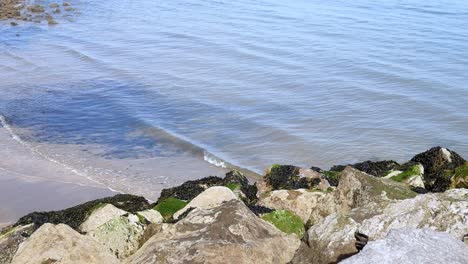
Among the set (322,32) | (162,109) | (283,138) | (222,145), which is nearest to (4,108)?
(162,109)

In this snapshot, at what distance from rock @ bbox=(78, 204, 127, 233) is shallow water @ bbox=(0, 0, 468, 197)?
19.3 ft

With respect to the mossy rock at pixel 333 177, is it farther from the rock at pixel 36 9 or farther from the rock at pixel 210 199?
the rock at pixel 36 9

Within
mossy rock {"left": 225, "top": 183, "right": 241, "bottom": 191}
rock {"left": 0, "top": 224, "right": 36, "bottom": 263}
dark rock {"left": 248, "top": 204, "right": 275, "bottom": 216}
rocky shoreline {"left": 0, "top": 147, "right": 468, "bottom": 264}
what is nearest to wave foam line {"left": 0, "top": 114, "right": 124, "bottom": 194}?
mossy rock {"left": 225, "top": 183, "right": 241, "bottom": 191}

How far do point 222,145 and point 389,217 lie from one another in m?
13.6

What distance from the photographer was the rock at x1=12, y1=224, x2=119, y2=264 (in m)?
7.61

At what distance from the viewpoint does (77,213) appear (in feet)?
38.5

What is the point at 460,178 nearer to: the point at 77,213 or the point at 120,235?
the point at 120,235

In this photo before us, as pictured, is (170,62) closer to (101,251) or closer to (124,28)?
(124,28)

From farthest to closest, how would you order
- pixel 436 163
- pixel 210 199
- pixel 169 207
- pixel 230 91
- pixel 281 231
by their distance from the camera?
1. pixel 230 91
2. pixel 436 163
3. pixel 169 207
4. pixel 210 199
5. pixel 281 231

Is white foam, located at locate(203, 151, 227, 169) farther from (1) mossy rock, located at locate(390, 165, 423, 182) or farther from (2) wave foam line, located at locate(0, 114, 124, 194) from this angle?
(1) mossy rock, located at locate(390, 165, 423, 182)

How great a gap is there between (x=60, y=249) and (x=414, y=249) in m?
4.64

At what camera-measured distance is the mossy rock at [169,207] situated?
11.3 metres

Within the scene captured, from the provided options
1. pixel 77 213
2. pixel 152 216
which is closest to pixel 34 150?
pixel 77 213

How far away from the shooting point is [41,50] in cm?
3403
